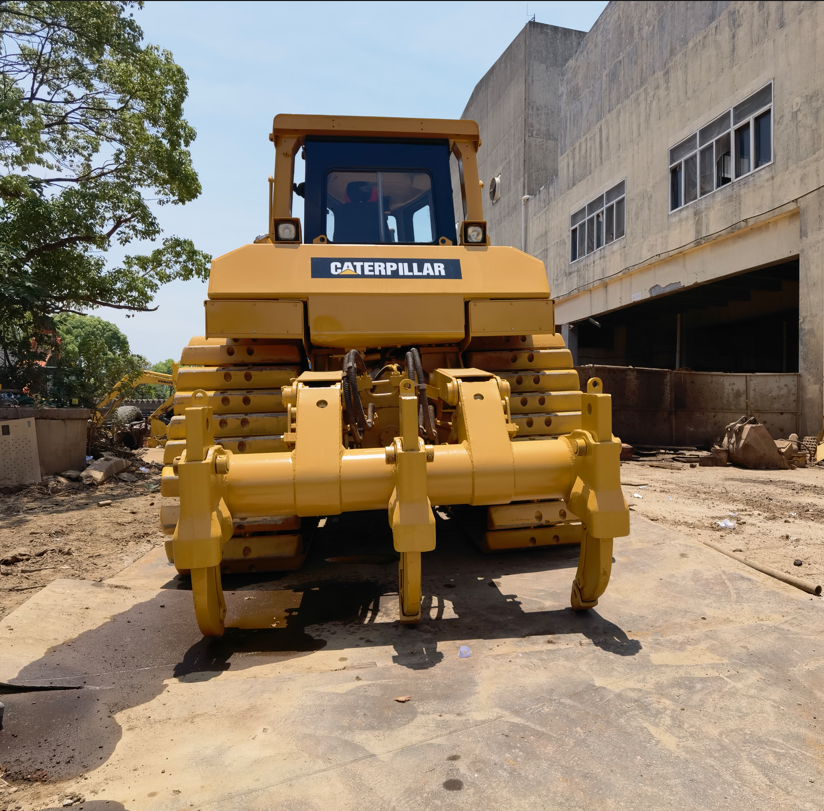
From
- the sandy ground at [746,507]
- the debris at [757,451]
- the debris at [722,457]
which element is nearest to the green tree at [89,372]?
the sandy ground at [746,507]

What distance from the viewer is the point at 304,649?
10.9 feet

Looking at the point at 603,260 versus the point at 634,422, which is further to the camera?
the point at 603,260

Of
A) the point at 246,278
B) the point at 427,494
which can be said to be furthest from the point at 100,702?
the point at 246,278

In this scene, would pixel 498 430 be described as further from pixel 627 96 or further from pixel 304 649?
pixel 627 96

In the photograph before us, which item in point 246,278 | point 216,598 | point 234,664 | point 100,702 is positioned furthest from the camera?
point 246,278

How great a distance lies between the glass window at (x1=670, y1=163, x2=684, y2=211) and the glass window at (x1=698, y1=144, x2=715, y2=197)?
0.91 m

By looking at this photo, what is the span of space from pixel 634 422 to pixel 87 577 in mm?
10435

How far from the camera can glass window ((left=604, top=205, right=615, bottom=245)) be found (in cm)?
1966

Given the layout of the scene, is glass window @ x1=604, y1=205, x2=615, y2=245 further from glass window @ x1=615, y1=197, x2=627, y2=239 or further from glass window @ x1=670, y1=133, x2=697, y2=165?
glass window @ x1=670, y1=133, x2=697, y2=165

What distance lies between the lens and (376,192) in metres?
5.30

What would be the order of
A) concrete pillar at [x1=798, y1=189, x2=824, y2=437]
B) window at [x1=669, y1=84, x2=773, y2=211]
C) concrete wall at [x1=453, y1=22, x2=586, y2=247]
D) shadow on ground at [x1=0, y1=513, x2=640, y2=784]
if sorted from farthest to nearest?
1. concrete wall at [x1=453, y1=22, x2=586, y2=247]
2. window at [x1=669, y1=84, x2=773, y2=211]
3. concrete pillar at [x1=798, y1=189, x2=824, y2=437]
4. shadow on ground at [x1=0, y1=513, x2=640, y2=784]

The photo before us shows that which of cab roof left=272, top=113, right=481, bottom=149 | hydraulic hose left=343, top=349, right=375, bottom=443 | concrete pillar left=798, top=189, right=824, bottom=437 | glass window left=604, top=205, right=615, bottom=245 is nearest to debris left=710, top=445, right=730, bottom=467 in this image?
concrete pillar left=798, top=189, right=824, bottom=437

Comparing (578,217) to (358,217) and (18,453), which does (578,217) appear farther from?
(18,453)

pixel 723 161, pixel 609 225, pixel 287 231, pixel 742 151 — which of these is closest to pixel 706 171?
pixel 723 161
